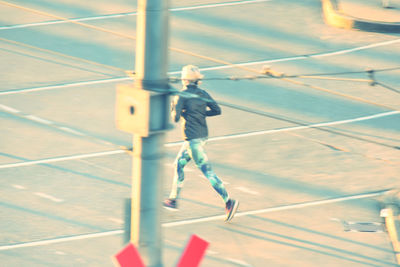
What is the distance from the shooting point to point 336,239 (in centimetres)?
1030

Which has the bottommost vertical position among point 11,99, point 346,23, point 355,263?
point 355,263

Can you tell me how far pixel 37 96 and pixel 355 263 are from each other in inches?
283

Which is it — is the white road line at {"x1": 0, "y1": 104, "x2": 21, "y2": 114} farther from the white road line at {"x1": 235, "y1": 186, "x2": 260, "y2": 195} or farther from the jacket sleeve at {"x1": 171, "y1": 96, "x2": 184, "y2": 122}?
the jacket sleeve at {"x1": 171, "y1": 96, "x2": 184, "y2": 122}

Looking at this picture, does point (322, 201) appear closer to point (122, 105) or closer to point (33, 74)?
point (122, 105)

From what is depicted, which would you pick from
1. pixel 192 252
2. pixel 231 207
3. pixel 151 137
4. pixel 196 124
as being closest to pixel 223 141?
pixel 231 207

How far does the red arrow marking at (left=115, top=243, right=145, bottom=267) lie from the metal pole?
7.9 inches

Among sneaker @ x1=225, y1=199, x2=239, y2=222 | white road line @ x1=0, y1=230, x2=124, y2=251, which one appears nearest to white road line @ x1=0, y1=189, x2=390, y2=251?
white road line @ x1=0, y1=230, x2=124, y2=251

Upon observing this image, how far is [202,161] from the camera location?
34.0ft

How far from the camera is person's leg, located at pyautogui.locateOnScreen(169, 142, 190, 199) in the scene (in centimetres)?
1052

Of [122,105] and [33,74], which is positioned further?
[33,74]

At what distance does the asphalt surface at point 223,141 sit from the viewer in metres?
10.2

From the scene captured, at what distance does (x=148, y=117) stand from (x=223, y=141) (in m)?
6.96

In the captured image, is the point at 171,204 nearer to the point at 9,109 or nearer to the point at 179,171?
the point at 179,171

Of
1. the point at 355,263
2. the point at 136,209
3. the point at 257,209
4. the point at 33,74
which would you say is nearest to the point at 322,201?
the point at 257,209
